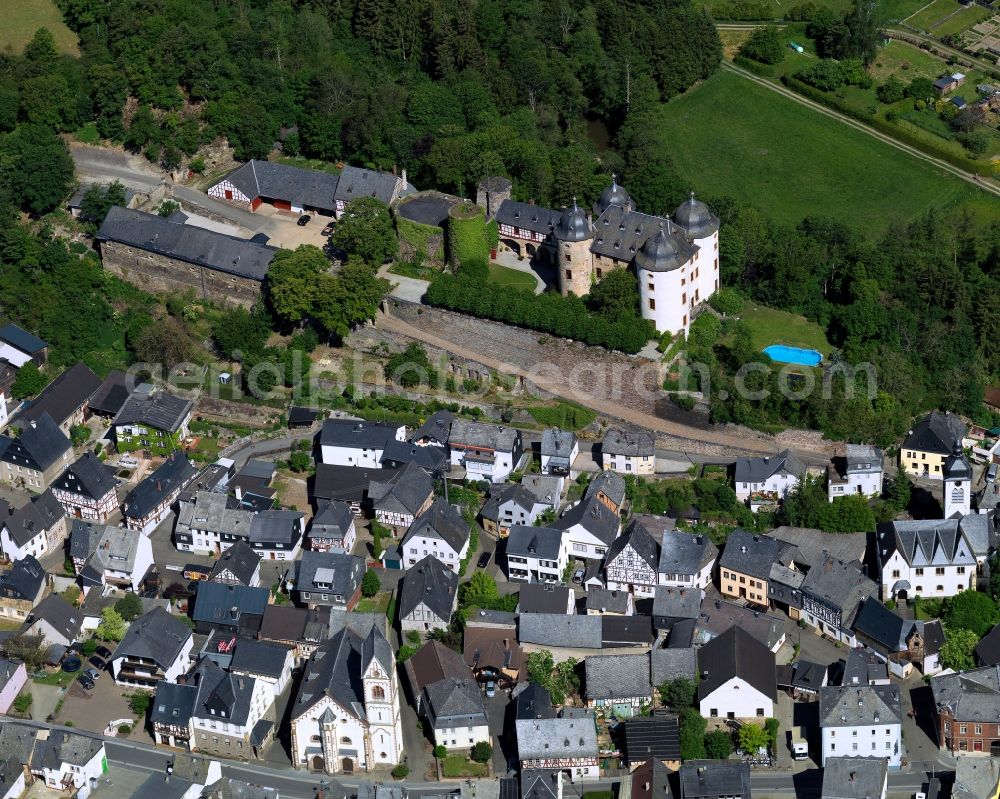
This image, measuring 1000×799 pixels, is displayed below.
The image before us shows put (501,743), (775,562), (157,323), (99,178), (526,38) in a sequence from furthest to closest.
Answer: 1. (526,38)
2. (99,178)
3. (157,323)
4. (775,562)
5. (501,743)

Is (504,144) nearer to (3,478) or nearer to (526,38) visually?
(526,38)

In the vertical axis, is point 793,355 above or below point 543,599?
above

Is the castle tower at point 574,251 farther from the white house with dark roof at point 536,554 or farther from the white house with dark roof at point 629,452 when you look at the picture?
the white house with dark roof at point 536,554

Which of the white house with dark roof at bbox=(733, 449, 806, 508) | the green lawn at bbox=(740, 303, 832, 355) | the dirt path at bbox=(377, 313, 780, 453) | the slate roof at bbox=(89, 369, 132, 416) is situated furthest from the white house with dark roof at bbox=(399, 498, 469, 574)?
the green lawn at bbox=(740, 303, 832, 355)

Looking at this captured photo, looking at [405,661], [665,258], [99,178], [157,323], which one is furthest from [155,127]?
[405,661]

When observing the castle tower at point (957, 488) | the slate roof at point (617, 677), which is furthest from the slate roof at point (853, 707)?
the castle tower at point (957, 488)

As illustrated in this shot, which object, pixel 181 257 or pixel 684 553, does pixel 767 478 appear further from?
pixel 181 257

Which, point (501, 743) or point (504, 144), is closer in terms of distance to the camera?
point (501, 743)

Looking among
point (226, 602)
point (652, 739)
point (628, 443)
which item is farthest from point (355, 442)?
point (652, 739)
